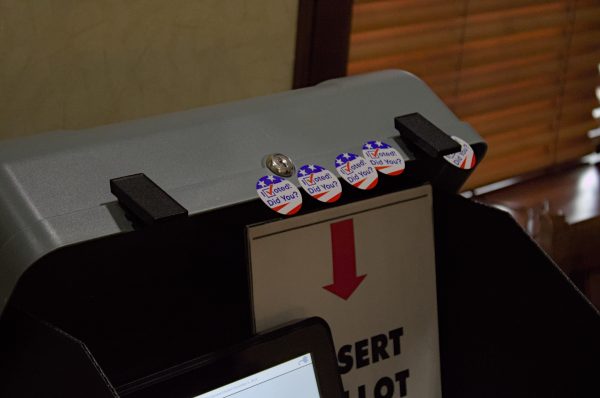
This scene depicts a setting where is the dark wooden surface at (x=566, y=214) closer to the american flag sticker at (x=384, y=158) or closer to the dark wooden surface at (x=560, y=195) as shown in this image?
the dark wooden surface at (x=560, y=195)

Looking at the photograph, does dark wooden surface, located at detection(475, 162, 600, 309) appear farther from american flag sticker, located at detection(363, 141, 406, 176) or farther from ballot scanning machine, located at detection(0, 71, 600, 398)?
american flag sticker, located at detection(363, 141, 406, 176)

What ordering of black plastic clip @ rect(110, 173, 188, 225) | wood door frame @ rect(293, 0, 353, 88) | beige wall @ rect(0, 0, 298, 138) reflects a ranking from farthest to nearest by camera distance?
wood door frame @ rect(293, 0, 353, 88)
beige wall @ rect(0, 0, 298, 138)
black plastic clip @ rect(110, 173, 188, 225)

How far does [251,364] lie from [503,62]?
1.34m

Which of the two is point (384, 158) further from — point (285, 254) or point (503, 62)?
point (503, 62)

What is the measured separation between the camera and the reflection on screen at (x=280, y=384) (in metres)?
1.08

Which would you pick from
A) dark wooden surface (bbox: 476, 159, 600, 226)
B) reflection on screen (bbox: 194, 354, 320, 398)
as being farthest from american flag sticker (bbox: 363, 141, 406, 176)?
dark wooden surface (bbox: 476, 159, 600, 226)

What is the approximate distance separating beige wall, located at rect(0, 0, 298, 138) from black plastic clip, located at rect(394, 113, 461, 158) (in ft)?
1.76

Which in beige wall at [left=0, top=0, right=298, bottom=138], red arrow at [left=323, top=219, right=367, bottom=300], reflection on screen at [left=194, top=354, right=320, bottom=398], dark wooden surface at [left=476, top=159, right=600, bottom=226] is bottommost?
dark wooden surface at [left=476, top=159, right=600, bottom=226]

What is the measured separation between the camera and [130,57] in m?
1.53

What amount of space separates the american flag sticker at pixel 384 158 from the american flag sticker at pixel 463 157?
6cm

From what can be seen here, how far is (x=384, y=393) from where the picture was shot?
128 centimetres

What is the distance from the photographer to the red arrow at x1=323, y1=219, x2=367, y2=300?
119 cm

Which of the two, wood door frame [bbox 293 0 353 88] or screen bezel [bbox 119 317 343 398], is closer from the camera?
screen bezel [bbox 119 317 343 398]

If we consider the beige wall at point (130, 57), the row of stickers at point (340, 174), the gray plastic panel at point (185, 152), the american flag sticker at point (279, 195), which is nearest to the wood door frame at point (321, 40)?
the beige wall at point (130, 57)
